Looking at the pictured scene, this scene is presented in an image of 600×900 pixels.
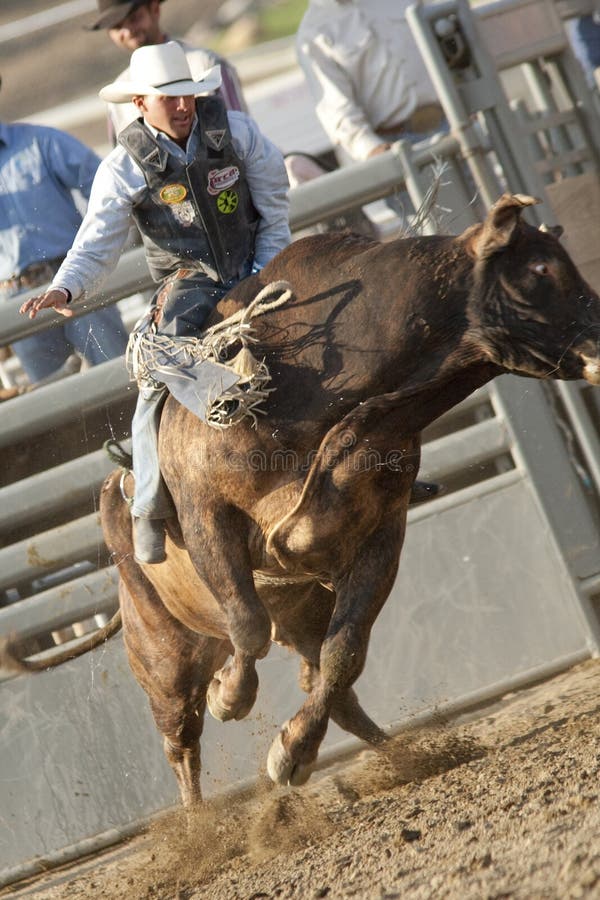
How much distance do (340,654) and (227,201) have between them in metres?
1.69

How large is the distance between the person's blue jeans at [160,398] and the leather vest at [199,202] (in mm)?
118

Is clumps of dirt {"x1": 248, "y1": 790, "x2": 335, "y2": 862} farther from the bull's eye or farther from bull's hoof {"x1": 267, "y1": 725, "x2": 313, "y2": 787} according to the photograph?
the bull's eye

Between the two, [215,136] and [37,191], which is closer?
[215,136]

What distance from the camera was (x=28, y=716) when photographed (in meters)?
6.26

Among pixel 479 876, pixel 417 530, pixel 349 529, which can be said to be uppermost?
pixel 349 529

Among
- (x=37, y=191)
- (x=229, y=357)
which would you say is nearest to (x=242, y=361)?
(x=229, y=357)

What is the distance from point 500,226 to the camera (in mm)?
4160

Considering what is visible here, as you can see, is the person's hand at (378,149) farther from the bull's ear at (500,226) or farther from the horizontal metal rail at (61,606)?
the bull's ear at (500,226)

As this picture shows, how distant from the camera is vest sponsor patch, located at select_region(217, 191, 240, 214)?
4.88 meters

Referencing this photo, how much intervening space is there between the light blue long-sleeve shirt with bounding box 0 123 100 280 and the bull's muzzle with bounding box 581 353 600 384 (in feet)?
10.9

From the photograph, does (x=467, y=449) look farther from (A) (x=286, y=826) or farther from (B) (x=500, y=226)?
(B) (x=500, y=226)

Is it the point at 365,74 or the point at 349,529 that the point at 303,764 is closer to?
the point at 349,529

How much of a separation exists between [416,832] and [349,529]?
982 millimetres

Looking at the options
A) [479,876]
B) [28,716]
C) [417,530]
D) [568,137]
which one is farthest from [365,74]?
[479,876]
